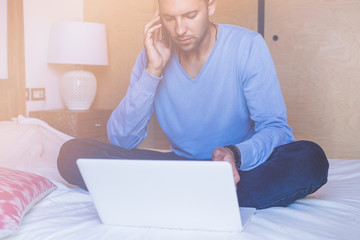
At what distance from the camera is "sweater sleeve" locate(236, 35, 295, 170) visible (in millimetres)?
1146

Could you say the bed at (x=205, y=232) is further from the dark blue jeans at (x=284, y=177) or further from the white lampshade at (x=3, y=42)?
the white lampshade at (x=3, y=42)

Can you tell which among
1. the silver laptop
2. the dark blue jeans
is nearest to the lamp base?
the dark blue jeans

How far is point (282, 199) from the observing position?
1.07m

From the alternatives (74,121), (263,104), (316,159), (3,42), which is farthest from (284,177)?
(3,42)

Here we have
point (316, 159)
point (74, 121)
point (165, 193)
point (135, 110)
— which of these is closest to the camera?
point (165, 193)

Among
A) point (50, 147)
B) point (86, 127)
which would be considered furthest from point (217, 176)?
point (86, 127)

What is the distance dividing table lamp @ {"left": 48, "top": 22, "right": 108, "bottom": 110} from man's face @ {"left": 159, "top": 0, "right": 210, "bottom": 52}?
124cm

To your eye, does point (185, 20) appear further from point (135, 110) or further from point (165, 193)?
point (165, 193)

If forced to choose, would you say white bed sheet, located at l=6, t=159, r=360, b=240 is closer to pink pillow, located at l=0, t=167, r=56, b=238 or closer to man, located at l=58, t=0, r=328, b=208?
pink pillow, located at l=0, t=167, r=56, b=238

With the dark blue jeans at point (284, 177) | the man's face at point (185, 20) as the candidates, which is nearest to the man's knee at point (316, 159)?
the dark blue jeans at point (284, 177)

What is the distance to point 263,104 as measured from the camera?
4.11 ft

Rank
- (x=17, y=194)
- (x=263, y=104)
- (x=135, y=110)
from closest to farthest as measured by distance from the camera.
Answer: (x=17, y=194)
(x=263, y=104)
(x=135, y=110)

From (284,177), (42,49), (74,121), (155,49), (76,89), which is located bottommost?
(74,121)

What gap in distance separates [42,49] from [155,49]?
1398mm
